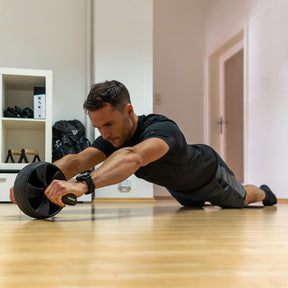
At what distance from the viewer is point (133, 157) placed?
5.84 ft

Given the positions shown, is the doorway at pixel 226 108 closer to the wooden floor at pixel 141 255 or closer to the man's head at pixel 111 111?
the man's head at pixel 111 111

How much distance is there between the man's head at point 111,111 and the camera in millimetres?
1972

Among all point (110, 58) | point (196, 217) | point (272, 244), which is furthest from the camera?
point (110, 58)

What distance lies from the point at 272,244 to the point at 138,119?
44.2 inches

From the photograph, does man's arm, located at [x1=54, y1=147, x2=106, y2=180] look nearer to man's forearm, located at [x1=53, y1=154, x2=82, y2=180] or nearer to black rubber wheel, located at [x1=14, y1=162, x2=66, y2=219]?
man's forearm, located at [x1=53, y1=154, x2=82, y2=180]

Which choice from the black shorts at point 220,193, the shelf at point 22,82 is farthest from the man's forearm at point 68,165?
the shelf at point 22,82

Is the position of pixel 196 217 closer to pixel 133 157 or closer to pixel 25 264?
pixel 133 157

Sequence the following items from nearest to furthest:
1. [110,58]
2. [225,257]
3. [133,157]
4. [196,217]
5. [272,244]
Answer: [225,257] < [272,244] < [133,157] < [196,217] < [110,58]

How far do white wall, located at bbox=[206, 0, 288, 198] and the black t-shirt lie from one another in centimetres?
168

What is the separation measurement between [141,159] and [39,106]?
2.21m

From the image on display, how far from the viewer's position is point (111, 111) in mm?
2010

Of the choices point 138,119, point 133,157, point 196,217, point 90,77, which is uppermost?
point 90,77

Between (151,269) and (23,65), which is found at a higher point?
(23,65)

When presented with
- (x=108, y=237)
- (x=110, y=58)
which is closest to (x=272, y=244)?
(x=108, y=237)
